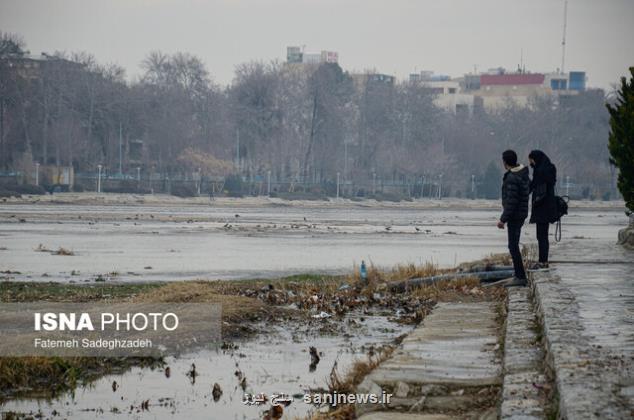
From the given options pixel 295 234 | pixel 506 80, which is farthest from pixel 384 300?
pixel 506 80

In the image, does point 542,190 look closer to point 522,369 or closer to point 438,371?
point 438,371

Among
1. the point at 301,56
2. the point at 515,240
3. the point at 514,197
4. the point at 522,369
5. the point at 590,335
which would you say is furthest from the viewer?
the point at 301,56

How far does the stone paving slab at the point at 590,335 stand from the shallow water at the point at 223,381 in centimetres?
229

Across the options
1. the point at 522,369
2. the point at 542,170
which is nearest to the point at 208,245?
the point at 542,170

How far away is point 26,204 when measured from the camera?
7188 cm

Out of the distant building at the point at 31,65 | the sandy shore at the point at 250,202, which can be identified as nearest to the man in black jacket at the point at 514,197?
the sandy shore at the point at 250,202

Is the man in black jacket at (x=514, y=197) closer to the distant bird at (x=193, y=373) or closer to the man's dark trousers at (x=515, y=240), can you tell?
the man's dark trousers at (x=515, y=240)

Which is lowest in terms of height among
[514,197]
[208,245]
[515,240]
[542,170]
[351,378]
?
[208,245]

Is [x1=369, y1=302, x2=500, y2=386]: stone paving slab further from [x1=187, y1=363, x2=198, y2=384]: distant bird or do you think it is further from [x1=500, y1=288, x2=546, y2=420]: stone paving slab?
[x1=187, y1=363, x2=198, y2=384]: distant bird

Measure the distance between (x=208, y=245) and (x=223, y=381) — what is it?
85.0 feet

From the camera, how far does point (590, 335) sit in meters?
10.6

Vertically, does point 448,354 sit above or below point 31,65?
below

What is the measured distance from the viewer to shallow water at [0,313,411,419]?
1102 cm

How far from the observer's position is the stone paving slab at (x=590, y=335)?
7.84m
